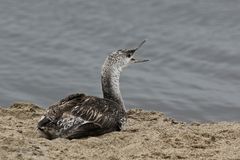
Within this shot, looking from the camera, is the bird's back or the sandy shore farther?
the bird's back

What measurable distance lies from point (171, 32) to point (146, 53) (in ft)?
3.33

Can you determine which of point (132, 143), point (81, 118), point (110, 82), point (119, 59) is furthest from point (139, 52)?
point (132, 143)

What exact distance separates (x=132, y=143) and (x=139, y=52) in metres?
6.42

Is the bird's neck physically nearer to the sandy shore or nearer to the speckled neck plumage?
the speckled neck plumage

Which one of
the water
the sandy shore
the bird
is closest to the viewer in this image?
the sandy shore

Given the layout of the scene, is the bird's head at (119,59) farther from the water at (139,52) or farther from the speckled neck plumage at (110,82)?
the water at (139,52)

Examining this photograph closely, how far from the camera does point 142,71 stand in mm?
13297

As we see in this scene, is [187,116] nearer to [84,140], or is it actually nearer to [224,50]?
[224,50]

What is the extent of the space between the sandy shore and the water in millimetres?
2650

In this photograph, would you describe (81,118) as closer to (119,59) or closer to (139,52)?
(119,59)

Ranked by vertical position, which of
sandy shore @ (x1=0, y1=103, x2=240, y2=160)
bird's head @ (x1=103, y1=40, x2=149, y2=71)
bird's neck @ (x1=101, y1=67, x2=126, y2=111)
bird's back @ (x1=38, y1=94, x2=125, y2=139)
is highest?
bird's head @ (x1=103, y1=40, x2=149, y2=71)

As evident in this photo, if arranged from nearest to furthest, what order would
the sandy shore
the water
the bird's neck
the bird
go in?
the sandy shore → the bird → the bird's neck → the water

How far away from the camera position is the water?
1212cm

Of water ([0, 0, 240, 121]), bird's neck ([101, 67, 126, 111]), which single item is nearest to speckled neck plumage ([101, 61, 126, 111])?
bird's neck ([101, 67, 126, 111])
